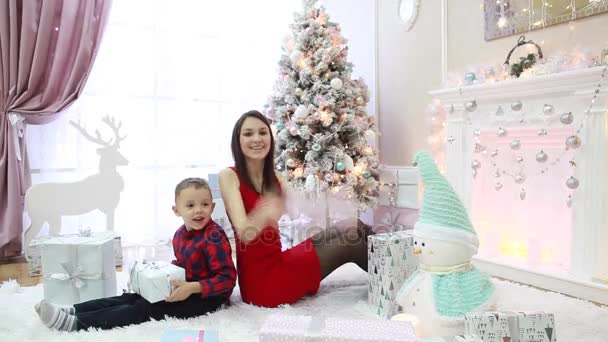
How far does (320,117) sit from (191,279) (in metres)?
1.96

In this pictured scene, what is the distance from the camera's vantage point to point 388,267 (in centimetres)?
202

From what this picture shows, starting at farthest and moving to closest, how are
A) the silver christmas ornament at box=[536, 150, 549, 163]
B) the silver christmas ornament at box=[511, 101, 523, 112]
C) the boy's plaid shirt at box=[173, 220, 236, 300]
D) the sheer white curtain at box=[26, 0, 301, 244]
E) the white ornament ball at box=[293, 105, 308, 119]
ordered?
the sheer white curtain at box=[26, 0, 301, 244], the white ornament ball at box=[293, 105, 308, 119], the silver christmas ornament at box=[511, 101, 523, 112], the silver christmas ornament at box=[536, 150, 549, 163], the boy's plaid shirt at box=[173, 220, 236, 300]

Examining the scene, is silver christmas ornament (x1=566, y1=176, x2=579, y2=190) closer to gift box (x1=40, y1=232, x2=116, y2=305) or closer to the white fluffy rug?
the white fluffy rug

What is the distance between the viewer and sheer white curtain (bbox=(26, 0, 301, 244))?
3713mm

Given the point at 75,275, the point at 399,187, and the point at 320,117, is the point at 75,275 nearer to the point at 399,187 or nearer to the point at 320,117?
the point at 320,117

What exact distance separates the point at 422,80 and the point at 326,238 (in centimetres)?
213

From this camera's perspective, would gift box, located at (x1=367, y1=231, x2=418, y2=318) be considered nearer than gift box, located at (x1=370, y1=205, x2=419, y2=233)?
Yes

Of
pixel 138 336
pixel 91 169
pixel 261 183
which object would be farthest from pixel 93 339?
pixel 91 169

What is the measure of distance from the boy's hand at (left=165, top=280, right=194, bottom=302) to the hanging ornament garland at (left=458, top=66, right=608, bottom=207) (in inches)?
82.2

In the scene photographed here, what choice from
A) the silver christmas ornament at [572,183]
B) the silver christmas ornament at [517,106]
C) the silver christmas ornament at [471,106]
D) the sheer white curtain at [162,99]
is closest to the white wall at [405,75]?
the silver christmas ornament at [471,106]

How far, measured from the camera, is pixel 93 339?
171 cm

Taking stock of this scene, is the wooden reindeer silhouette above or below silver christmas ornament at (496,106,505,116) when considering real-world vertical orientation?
below

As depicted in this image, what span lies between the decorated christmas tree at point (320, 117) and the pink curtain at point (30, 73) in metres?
1.61

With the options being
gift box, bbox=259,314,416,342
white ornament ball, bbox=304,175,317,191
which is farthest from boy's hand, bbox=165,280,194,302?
white ornament ball, bbox=304,175,317,191
